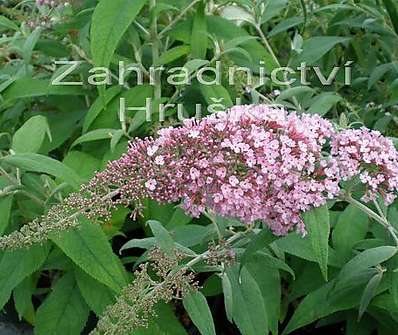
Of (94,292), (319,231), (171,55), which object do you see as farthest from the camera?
(171,55)

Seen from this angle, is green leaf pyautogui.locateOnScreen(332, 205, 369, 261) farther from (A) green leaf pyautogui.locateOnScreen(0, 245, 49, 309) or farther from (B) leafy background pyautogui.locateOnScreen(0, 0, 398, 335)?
(A) green leaf pyautogui.locateOnScreen(0, 245, 49, 309)

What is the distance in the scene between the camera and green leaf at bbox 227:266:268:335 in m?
1.32

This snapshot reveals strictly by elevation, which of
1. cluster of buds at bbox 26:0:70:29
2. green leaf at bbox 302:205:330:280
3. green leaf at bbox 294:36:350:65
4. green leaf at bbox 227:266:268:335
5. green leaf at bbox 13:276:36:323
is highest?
green leaf at bbox 302:205:330:280

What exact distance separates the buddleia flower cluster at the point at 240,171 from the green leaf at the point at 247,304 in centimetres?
23

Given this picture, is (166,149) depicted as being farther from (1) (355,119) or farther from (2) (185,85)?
(1) (355,119)

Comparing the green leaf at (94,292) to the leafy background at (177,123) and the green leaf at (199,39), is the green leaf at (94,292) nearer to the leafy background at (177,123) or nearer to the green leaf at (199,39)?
the leafy background at (177,123)

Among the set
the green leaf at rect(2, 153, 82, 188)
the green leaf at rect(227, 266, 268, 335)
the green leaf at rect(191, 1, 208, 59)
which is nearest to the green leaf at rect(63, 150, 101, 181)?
the green leaf at rect(2, 153, 82, 188)

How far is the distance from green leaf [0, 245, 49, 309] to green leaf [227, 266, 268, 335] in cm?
37

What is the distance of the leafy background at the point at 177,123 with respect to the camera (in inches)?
52.9

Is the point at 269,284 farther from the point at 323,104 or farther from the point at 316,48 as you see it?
the point at 316,48

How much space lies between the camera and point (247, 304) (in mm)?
1342

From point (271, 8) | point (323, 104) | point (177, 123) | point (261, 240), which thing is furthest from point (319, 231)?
point (271, 8)

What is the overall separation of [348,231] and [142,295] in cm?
50

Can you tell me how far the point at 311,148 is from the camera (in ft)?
3.69
